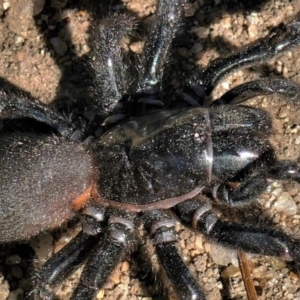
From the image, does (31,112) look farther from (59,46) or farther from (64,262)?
(64,262)

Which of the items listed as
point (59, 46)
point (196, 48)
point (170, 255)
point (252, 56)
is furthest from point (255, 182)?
point (59, 46)

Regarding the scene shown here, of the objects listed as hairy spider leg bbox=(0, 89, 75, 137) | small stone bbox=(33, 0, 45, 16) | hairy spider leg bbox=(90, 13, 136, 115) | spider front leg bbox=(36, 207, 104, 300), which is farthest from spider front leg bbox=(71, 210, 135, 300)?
small stone bbox=(33, 0, 45, 16)

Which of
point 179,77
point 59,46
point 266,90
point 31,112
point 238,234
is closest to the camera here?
point 238,234

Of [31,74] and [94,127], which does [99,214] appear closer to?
[94,127]

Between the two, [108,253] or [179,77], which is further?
[179,77]

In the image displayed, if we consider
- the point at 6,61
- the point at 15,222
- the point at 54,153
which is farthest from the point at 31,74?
the point at 15,222

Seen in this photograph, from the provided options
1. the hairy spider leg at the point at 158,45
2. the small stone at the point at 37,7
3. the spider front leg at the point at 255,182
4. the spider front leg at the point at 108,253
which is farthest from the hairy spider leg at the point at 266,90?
the small stone at the point at 37,7

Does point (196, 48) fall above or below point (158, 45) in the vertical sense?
above
